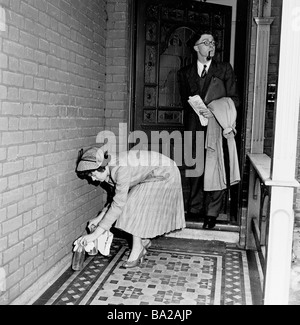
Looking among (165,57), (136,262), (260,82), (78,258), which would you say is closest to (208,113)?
(260,82)

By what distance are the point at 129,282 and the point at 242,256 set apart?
4.20ft

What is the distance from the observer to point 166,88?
473 cm

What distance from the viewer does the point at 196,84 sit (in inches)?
173

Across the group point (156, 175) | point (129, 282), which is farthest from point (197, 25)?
point (129, 282)

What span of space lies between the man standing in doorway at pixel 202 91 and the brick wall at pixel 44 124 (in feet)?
2.98

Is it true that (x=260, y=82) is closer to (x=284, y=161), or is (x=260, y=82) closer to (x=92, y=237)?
(x=284, y=161)

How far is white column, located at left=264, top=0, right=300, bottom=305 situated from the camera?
2406 mm

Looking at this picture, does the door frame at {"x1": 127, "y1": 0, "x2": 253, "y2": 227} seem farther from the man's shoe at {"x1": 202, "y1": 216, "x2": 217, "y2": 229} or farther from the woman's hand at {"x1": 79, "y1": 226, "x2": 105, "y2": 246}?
the woman's hand at {"x1": 79, "y1": 226, "x2": 105, "y2": 246}

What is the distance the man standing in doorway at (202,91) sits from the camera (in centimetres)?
430

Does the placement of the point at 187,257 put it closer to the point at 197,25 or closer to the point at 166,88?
the point at 166,88

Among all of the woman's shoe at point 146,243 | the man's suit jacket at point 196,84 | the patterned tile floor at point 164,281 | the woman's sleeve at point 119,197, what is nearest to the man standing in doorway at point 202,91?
the man's suit jacket at point 196,84

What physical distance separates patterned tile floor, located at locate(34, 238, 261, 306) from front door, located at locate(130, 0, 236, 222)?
1041mm

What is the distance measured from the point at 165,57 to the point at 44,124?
2.02m

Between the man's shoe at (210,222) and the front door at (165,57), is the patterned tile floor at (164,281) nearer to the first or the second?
the man's shoe at (210,222)
